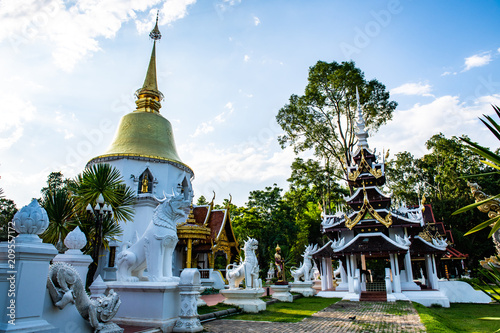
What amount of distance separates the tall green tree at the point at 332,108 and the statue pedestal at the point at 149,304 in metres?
17.5

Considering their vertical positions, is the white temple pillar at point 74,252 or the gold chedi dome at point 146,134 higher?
the gold chedi dome at point 146,134

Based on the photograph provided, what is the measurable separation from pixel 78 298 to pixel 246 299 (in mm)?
6493

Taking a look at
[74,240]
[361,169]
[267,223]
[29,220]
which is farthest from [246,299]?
[267,223]

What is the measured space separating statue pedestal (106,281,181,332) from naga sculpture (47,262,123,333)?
139 cm

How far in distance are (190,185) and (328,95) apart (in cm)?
1143

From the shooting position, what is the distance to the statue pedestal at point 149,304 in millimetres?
5992

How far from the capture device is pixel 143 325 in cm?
595

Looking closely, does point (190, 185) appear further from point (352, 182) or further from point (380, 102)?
point (380, 102)

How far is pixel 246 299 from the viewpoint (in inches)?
390

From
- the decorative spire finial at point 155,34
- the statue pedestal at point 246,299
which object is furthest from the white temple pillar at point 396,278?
the decorative spire finial at point 155,34

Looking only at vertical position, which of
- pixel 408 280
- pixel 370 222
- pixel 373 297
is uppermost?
pixel 370 222

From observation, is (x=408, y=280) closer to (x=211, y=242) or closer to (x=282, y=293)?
(x=282, y=293)

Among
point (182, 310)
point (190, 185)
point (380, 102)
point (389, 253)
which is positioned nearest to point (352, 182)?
point (389, 253)

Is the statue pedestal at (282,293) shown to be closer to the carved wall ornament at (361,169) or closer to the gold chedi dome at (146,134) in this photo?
the carved wall ornament at (361,169)
